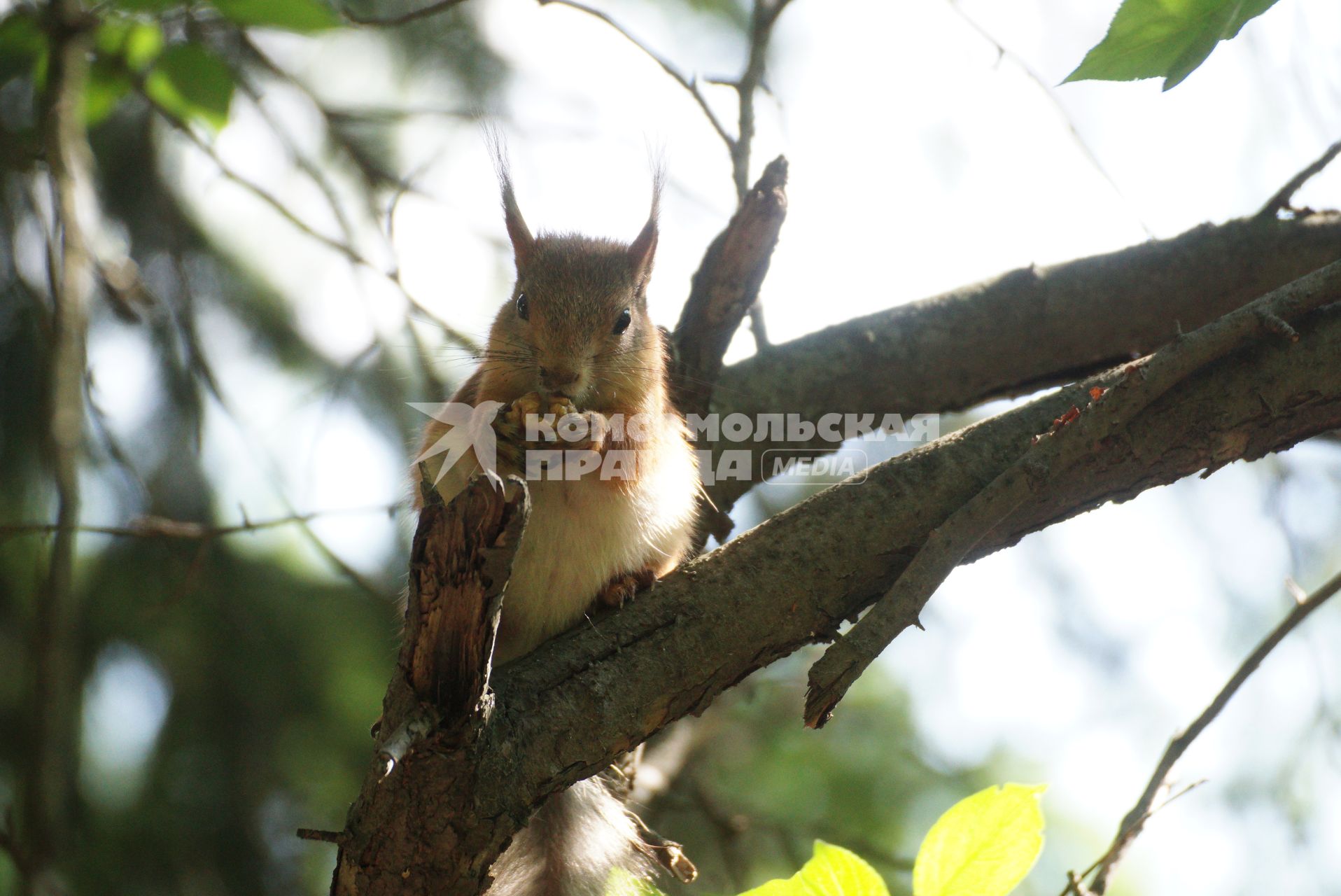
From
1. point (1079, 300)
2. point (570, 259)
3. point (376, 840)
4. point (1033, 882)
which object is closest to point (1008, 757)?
point (1033, 882)

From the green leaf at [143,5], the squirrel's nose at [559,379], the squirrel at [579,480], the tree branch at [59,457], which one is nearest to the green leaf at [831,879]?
the tree branch at [59,457]

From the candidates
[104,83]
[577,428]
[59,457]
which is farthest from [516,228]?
[59,457]

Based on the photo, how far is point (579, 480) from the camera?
1.98 meters

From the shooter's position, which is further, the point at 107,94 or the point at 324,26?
the point at 107,94

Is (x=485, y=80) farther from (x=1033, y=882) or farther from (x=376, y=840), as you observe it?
(x=1033, y=882)

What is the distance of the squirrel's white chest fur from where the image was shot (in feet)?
6.30

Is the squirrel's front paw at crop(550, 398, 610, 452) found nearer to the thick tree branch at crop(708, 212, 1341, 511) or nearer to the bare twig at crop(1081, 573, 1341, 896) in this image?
the thick tree branch at crop(708, 212, 1341, 511)

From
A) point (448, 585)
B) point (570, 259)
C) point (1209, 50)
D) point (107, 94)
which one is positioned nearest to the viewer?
point (1209, 50)

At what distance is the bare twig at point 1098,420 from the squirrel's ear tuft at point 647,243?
1.27 metres

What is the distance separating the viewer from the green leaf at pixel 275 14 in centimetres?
151

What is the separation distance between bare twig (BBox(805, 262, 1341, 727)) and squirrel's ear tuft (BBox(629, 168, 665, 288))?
127 cm

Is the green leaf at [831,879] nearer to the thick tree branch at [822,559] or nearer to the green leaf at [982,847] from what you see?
the green leaf at [982,847]

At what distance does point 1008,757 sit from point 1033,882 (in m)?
0.47

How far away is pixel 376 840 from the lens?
137cm
